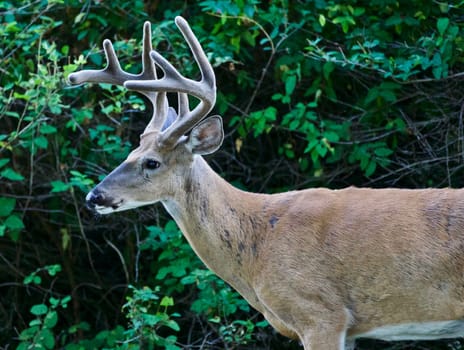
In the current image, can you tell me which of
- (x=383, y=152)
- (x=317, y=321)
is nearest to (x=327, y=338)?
(x=317, y=321)

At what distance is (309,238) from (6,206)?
269 centimetres

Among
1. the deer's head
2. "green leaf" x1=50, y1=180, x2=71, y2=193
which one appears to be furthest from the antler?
"green leaf" x1=50, y1=180, x2=71, y2=193

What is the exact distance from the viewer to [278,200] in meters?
5.21

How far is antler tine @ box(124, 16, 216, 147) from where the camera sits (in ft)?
16.2

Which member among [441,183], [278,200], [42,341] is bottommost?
[42,341]

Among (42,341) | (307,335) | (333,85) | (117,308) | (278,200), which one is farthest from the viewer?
(117,308)

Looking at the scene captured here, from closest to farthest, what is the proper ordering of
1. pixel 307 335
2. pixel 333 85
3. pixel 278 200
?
1. pixel 307 335
2. pixel 278 200
3. pixel 333 85

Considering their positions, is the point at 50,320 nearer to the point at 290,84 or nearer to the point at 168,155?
the point at 168,155

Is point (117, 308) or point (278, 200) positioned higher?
point (278, 200)

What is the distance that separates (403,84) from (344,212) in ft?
6.62

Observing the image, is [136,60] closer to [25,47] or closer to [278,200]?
[25,47]

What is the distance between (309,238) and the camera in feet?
16.2

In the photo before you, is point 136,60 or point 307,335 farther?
point 136,60

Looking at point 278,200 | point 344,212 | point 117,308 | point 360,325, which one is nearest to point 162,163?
point 278,200
